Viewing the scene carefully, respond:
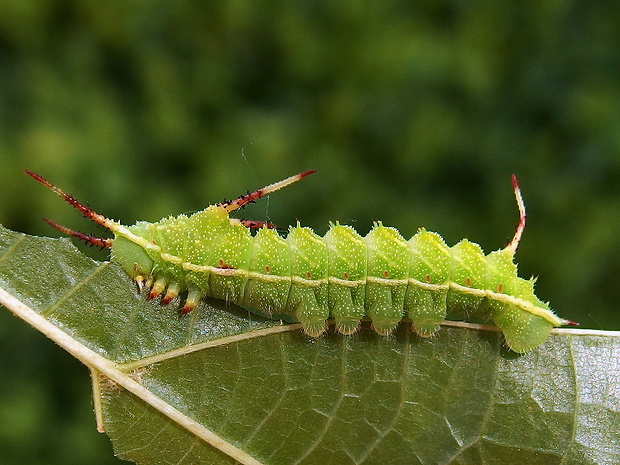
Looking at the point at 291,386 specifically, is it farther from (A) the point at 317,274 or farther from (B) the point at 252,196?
(B) the point at 252,196

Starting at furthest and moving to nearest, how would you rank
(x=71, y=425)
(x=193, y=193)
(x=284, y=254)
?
(x=193, y=193) < (x=71, y=425) < (x=284, y=254)

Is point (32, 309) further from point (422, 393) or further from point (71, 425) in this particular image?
point (71, 425)

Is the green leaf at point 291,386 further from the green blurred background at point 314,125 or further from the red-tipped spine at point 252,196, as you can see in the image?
the green blurred background at point 314,125

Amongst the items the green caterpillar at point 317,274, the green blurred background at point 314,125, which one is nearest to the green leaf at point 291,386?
the green caterpillar at point 317,274

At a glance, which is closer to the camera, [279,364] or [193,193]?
[279,364]

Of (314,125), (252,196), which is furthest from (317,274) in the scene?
(314,125)

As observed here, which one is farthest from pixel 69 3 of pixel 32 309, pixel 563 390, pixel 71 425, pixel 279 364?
pixel 563 390

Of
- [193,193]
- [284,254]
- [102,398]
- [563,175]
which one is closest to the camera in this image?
[102,398]
